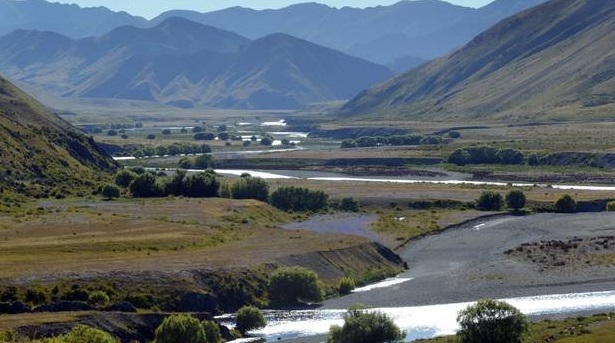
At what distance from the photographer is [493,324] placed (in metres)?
76.2

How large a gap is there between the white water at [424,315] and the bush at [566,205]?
63.3 m

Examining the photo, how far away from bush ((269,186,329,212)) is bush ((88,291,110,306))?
252 feet

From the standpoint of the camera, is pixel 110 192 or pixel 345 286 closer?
pixel 345 286

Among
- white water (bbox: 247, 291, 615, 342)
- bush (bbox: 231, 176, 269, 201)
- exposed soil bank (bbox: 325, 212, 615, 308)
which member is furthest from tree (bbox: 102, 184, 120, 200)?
white water (bbox: 247, 291, 615, 342)

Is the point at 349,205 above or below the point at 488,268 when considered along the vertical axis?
above

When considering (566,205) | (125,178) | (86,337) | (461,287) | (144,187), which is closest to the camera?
(86,337)

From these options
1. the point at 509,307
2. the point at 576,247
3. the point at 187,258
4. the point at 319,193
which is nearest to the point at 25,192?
the point at 319,193

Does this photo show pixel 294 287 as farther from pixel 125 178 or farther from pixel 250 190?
pixel 125 178

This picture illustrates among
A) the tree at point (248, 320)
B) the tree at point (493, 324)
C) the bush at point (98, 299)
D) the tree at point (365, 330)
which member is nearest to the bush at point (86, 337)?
the tree at point (365, 330)

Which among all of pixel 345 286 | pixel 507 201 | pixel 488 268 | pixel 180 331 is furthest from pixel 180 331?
pixel 507 201

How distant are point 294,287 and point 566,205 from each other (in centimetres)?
7463

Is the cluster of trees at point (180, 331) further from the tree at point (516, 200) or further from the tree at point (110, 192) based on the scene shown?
the tree at point (516, 200)

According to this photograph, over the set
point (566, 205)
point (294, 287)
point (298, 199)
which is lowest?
point (294, 287)

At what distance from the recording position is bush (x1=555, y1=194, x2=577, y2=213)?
16875 cm
